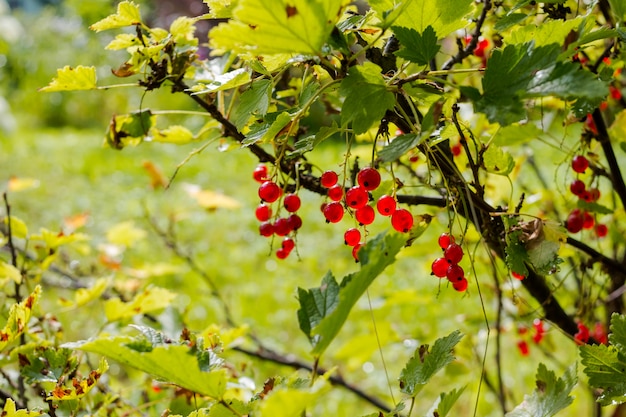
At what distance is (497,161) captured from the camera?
3.01ft

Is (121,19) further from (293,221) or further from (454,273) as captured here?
(454,273)

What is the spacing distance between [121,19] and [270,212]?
35 centimetres

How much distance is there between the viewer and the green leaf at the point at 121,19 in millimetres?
906

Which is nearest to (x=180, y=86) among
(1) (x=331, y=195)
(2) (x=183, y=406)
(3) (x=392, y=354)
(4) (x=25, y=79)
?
(1) (x=331, y=195)

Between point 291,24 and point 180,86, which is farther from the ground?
point 291,24

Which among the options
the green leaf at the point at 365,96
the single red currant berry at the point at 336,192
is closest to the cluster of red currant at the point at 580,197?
the single red currant berry at the point at 336,192

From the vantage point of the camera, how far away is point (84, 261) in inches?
158

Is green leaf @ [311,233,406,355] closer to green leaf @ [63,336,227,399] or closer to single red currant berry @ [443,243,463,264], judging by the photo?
green leaf @ [63,336,227,399]

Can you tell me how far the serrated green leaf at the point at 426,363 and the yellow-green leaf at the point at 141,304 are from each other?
0.56 meters

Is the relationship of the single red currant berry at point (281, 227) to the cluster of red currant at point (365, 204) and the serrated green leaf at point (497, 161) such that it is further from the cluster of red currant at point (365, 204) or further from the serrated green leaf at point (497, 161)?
the serrated green leaf at point (497, 161)

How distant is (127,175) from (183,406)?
5716mm

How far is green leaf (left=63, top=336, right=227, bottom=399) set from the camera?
562 millimetres

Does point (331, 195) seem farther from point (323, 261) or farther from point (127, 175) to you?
point (127, 175)

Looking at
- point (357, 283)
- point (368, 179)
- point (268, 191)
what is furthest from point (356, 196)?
point (357, 283)
